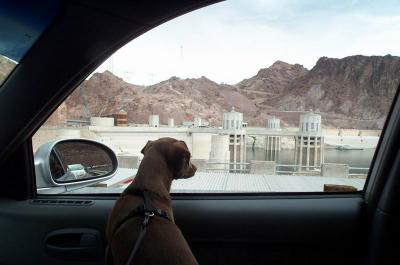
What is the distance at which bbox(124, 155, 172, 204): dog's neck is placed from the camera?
2309 mm

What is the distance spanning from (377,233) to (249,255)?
798 mm

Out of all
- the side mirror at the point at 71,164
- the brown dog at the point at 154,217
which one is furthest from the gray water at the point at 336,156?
the side mirror at the point at 71,164

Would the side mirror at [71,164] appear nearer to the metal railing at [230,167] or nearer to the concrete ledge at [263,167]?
the metal railing at [230,167]

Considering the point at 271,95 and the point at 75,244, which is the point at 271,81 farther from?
the point at 75,244

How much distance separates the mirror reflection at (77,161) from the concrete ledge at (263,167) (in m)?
1.18

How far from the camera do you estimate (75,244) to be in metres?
2.41

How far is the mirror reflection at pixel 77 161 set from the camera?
9.13ft

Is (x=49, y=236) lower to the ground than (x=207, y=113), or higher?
lower

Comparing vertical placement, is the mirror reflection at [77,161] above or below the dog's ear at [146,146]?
below

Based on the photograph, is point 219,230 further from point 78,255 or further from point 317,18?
point 317,18

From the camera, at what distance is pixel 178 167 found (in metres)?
2.60

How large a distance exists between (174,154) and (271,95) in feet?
3.26

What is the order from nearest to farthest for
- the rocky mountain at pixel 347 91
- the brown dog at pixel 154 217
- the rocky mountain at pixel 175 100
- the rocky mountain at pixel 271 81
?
the brown dog at pixel 154 217
the rocky mountain at pixel 347 91
the rocky mountain at pixel 271 81
the rocky mountain at pixel 175 100

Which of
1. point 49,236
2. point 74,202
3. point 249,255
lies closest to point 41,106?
point 74,202
